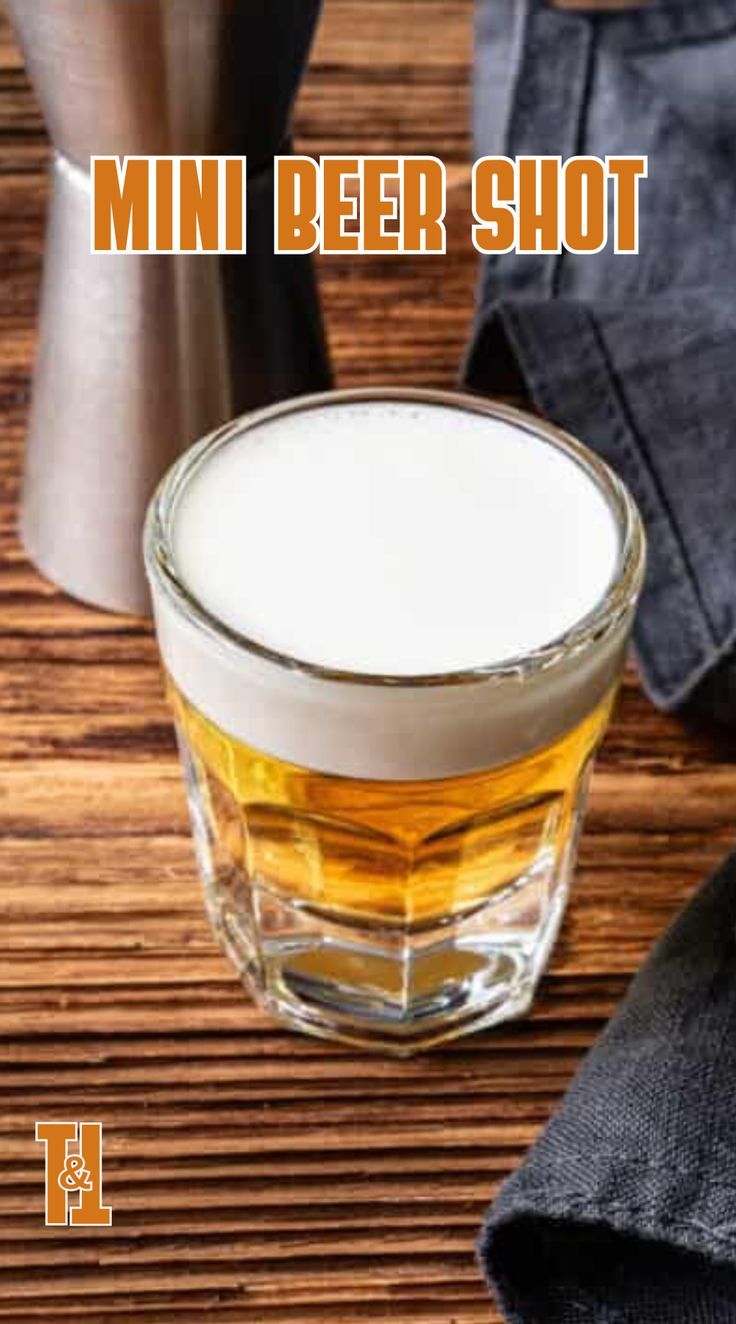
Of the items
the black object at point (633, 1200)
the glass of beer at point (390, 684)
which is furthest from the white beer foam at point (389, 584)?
the black object at point (633, 1200)

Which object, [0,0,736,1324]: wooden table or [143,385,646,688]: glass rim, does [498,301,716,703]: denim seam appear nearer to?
[0,0,736,1324]: wooden table

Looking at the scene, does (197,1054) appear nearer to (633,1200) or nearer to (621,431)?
(633,1200)

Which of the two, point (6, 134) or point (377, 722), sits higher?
point (377, 722)

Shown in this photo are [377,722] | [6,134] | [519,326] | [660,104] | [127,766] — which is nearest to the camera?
[377,722]

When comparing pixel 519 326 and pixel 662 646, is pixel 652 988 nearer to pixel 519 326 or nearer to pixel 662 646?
pixel 662 646

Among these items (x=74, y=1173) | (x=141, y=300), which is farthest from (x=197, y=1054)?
(x=141, y=300)

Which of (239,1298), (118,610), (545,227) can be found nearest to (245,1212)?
(239,1298)

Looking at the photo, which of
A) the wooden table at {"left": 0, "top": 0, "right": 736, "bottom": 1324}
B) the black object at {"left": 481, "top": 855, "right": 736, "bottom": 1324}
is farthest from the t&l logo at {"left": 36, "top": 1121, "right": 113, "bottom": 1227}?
the black object at {"left": 481, "top": 855, "right": 736, "bottom": 1324}
